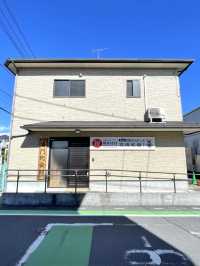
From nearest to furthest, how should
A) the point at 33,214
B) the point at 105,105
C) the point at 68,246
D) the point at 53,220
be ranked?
the point at 68,246 < the point at 53,220 < the point at 33,214 < the point at 105,105

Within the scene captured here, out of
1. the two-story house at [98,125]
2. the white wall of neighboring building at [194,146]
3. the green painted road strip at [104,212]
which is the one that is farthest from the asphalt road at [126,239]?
the white wall of neighboring building at [194,146]

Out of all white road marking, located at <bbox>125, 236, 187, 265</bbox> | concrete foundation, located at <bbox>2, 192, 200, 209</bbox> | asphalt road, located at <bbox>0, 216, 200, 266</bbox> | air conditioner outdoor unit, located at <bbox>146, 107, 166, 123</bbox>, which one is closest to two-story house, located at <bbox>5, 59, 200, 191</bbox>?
air conditioner outdoor unit, located at <bbox>146, 107, 166, 123</bbox>

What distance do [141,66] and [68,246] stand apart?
11.7 metres

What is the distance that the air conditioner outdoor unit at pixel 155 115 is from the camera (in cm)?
1359

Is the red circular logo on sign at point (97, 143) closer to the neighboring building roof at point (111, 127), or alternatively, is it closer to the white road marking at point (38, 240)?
the neighboring building roof at point (111, 127)

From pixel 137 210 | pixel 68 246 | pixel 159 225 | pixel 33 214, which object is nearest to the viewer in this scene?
pixel 68 246

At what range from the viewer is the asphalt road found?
4516 mm

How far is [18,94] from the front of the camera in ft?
47.3

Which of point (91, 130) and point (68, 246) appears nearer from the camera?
point (68, 246)

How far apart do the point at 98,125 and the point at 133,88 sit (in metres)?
3.58

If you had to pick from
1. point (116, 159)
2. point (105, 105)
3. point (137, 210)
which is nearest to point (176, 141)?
point (116, 159)

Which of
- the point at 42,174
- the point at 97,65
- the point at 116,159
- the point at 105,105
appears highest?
the point at 97,65

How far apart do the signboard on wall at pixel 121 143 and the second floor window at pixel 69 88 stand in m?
2.95

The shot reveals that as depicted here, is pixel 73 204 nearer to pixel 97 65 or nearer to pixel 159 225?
pixel 159 225
